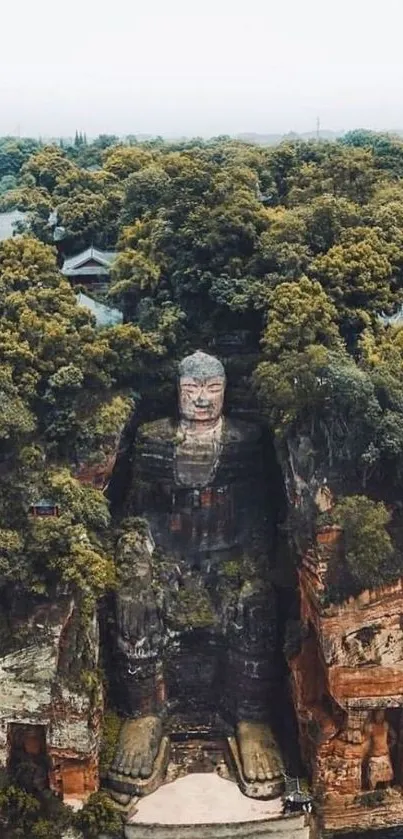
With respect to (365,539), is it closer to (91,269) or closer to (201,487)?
(201,487)

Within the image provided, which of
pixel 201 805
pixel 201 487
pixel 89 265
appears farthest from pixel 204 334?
pixel 201 805

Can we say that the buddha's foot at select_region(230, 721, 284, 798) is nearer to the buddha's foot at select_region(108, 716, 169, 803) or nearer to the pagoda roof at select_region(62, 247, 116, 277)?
the buddha's foot at select_region(108, 716, 169, 803)

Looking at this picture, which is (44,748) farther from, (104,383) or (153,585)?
(104,383)

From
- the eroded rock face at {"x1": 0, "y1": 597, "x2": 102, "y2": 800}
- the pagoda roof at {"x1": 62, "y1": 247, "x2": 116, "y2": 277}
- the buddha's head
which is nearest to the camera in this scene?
the eroded rock face at {"x1": 0, "y1": 597, "x2": 102, "y2": 800}

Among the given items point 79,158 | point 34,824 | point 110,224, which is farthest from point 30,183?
point 34,824

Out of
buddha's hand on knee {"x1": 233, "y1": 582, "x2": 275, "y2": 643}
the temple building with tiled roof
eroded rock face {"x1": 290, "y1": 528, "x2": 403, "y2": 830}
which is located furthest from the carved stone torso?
the temple building with tiled roof

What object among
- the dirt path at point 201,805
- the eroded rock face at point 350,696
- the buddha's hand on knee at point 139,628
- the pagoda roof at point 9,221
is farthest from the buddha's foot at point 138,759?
the pagoda roof at point 9,221
